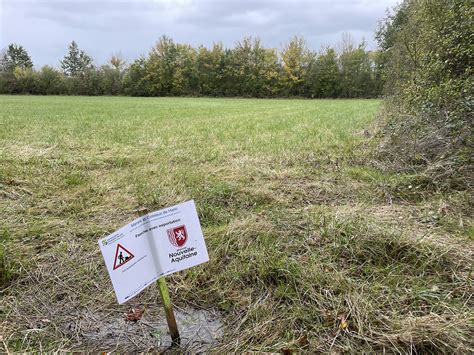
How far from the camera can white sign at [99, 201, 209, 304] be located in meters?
1.57

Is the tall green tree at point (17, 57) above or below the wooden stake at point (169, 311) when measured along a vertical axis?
above

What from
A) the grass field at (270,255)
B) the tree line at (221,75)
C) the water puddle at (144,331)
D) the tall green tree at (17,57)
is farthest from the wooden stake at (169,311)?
the tall green tree at (17,57)

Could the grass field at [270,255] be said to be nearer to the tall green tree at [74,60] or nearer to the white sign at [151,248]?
the white sign at [151,248]

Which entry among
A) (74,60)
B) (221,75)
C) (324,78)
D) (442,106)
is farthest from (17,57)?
(442,106)

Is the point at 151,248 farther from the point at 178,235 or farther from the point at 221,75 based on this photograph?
the point at 221,75

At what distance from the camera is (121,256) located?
1585mm

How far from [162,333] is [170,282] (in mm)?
434

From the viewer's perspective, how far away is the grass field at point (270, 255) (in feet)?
6.12

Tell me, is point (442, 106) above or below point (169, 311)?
above

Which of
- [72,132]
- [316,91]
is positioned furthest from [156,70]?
[72,132]

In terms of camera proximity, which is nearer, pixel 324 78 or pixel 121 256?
pixel 121 256

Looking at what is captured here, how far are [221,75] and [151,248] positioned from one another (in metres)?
41.1

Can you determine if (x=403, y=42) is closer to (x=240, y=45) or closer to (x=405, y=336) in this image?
(x=405, y=336)

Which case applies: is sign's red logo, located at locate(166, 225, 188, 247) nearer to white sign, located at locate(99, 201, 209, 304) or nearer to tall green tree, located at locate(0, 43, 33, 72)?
white sign, located at locate(99, 201, 209, 304)
